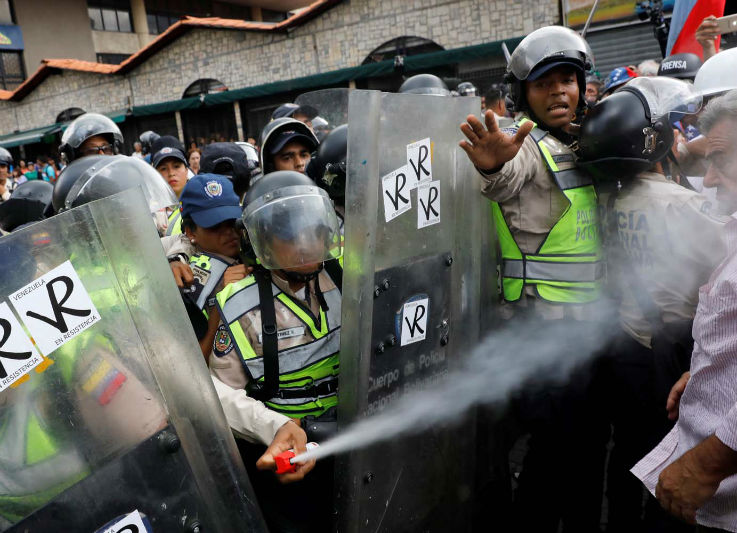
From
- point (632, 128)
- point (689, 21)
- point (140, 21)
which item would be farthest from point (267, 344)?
point (140, 21)

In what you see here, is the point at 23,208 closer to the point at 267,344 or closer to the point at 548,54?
the point at 267,344

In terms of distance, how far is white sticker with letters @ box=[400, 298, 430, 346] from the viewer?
215 cm

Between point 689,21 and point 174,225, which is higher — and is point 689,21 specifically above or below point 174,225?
above

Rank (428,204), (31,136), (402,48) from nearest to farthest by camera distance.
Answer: (428,204) → (402,48) → (31,136)

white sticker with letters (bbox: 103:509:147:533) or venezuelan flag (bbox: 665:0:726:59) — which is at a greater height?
venezuelan flag (bbox: 665:0:726:59)

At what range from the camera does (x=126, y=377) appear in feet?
4.25

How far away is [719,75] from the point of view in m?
2.41

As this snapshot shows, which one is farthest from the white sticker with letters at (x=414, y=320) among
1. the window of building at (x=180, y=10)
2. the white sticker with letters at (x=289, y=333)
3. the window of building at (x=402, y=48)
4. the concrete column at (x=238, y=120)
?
the window of building at (x=180, y=10)

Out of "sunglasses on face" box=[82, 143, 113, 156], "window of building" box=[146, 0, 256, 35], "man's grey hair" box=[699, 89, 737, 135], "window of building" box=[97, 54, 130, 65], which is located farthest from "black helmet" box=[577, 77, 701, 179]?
"window of building" box=[146, 0, 256, 35]

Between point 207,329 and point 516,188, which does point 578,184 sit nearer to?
point 516,188

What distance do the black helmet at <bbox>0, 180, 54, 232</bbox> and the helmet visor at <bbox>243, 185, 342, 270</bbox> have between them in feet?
7.19

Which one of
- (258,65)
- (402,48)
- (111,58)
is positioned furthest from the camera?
(111,58)

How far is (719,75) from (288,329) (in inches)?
80.6

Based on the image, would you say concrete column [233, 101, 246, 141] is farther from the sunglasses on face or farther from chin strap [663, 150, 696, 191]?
chin strap [663, 150, 696, 191]
